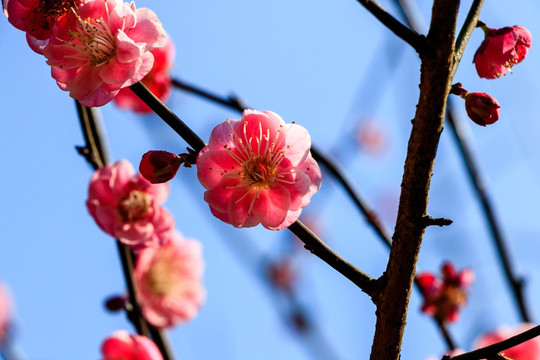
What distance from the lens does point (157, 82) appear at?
103 inches

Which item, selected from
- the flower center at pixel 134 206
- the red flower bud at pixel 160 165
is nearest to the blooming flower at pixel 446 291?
the flower center at pixel 134 206

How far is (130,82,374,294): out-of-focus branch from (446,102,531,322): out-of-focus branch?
1.44m

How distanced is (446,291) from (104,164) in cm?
142

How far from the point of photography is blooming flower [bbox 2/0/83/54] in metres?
1.23

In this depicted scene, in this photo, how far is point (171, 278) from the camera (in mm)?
2490

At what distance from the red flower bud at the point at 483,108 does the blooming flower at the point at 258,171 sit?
14.1 inches

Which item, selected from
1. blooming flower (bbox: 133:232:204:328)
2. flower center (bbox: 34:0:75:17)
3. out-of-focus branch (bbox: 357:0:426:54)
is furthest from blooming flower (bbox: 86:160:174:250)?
out-of-focus branch (bbox: 357:0:426:54)

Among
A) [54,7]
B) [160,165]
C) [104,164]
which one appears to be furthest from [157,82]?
[160,165]

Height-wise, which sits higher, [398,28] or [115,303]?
[398,28]

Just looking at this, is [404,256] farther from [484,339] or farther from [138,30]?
[484,339]

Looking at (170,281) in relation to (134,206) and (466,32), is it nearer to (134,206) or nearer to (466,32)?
(134,206)

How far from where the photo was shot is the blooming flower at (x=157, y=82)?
2.61 meters

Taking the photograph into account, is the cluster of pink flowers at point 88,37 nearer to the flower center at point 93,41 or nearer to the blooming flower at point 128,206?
the flower center at point 93,41

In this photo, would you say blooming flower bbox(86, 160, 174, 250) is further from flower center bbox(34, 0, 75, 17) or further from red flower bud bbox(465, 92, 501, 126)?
red flower bud bbox(465, 92, 501, 126)
